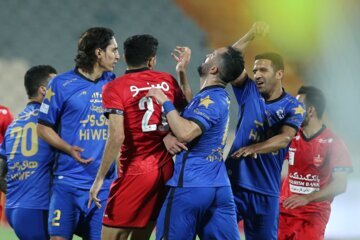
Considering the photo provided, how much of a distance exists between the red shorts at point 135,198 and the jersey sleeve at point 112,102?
426 mm

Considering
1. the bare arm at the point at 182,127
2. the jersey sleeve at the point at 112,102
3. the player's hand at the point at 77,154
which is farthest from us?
the player's hand at the point at 77,154

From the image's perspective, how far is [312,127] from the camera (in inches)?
261

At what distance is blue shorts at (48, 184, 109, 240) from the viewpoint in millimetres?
5133

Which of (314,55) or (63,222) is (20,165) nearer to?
(63,222)

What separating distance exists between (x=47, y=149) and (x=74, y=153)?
1.38ft

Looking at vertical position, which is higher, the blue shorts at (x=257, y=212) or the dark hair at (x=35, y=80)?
the dark hair at (x=35, y=80)

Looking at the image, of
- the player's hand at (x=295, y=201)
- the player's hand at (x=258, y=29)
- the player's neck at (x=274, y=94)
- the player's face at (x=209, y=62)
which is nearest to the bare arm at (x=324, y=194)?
the player's hand at (x=295, y=201)

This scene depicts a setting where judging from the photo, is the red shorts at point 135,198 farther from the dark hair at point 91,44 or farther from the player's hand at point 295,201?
the player's hand at point 295,201

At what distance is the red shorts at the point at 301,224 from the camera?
6422 millimetres

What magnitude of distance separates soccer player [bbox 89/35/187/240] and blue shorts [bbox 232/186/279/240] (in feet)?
3.00

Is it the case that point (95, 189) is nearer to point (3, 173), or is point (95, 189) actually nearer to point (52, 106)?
point (52, 106)

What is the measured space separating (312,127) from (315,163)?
33 centimetres

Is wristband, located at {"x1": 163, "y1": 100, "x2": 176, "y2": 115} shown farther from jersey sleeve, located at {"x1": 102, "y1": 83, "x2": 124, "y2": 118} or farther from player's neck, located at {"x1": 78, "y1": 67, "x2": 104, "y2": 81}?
player's neck, located at {"x1": 78, "y1": 67, "x2": 104, "y2": 81}

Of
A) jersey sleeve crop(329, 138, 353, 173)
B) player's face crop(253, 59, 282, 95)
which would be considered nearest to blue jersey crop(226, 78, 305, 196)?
player's face crop(253, 59, 282, 95)
